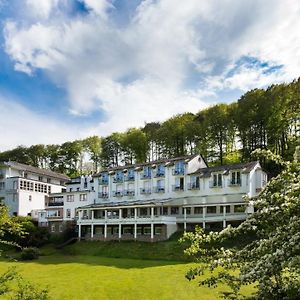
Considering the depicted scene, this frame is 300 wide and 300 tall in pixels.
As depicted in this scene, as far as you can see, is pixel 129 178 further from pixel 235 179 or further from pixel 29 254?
pixel 29 254

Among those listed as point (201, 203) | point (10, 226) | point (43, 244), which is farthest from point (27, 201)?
point (10, 226)

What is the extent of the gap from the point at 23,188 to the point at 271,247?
6844cm

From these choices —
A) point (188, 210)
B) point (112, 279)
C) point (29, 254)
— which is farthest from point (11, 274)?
point (188, 210)

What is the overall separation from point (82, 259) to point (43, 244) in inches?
597

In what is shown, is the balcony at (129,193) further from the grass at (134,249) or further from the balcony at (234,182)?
the balcony at (234,182)

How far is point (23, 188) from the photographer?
233ft

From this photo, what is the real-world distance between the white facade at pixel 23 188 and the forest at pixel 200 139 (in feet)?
57.6

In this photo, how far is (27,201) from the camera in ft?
235

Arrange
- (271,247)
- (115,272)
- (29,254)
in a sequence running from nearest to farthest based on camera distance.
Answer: (271,247), (115,272), (29,254)

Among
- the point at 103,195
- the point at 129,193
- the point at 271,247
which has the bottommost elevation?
the point at 271,247

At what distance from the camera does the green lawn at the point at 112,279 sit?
25344 millimetres

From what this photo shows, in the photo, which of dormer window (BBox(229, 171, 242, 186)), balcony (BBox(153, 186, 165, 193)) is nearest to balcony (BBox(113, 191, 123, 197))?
balcony (BBox(153, 186, 165, 193))

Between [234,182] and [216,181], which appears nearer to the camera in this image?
[234,182]

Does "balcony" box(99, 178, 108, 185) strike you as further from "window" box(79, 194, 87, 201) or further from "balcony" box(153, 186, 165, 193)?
"balcony" box(153, 186, 165, 193)
